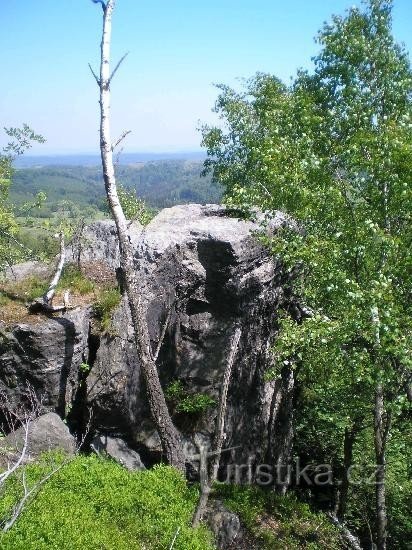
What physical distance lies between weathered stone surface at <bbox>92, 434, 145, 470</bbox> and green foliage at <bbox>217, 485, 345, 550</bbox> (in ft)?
11.3

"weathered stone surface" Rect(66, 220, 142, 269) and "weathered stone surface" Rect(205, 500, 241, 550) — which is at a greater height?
"weathered stone surface" Rect(66, 220, 142, 269)

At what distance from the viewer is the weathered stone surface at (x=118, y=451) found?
1582 centimetres

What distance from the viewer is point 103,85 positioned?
1425 centimetres

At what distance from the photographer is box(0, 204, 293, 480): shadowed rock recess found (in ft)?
53.2

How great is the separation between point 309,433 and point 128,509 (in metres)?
12.9

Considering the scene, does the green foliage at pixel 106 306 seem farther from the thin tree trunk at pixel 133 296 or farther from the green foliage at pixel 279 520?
the green foliage at pixel 279 520

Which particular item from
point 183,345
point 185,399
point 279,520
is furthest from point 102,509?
point 279,520

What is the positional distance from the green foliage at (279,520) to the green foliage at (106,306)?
304 inches

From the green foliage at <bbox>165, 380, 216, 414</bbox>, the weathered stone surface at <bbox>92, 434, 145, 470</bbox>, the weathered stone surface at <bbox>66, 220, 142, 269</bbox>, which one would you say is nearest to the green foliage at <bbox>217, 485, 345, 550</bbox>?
the green foliage at <bbox>165, 380, 216, 414</bbox>

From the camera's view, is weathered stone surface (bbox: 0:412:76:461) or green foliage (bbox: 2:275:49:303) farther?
green foliage (bbox: 2:275:49:303)

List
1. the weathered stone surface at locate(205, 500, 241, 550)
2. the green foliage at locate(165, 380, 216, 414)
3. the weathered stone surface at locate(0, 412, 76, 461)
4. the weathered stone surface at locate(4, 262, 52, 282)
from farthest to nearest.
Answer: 1. the weathered stone surface at locate(4, 262, 52, 282)
2. the green foliage at locate(165, 380, 216, 414)
3. the weathered stone surface at locate(0, 412, 76, 461)
4. the weathered stone surface at locate(205, 500, 241, 550)

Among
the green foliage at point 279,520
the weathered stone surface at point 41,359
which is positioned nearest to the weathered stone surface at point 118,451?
the weathered stone surface at point 41,359

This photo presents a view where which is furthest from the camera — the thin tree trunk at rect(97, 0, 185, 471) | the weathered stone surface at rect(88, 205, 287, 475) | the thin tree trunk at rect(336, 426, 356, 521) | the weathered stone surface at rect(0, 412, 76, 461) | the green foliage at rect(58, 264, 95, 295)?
the thin tree trunk at rect(336, 426, 356, 521)

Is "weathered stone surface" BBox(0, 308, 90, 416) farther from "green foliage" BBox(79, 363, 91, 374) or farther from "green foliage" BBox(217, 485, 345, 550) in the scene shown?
"green foliage" BBox(217, 485, 345, 550)
